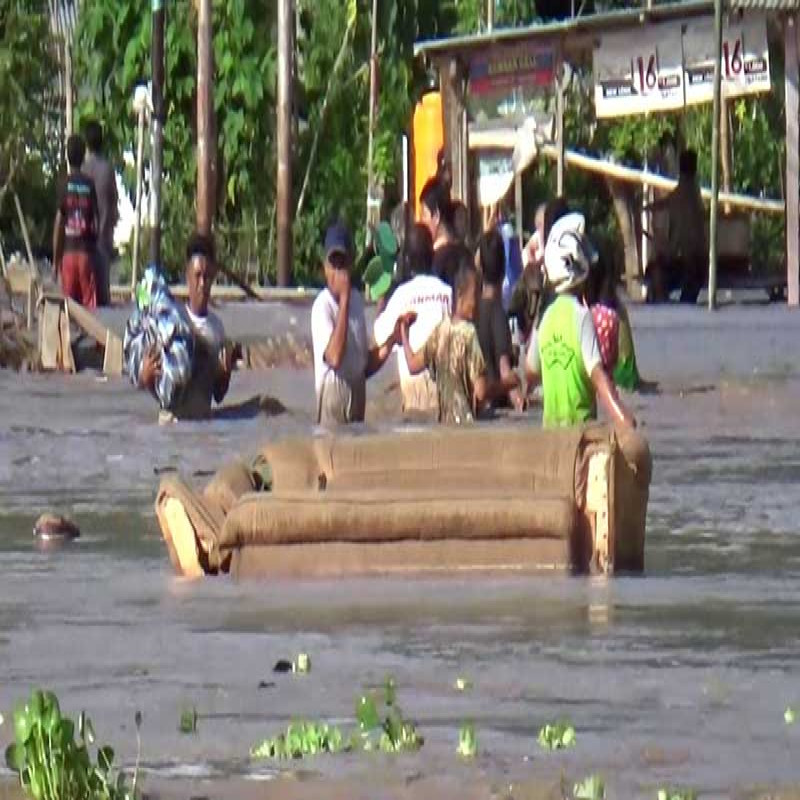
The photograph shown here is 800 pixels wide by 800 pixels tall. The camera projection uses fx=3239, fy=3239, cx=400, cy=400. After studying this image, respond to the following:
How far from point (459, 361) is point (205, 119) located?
14.8 m

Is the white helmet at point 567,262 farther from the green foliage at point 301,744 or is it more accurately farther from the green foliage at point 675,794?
the green foliage at point 675,794

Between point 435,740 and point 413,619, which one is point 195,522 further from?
point 435,740

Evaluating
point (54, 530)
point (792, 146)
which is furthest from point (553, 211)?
point (54, 530)

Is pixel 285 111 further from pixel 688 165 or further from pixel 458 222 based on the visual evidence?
pixel 458 222

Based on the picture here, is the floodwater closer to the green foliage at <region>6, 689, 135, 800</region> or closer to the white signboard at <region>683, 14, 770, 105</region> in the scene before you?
the green foliage at <region>6, 689, 135, 800</region>

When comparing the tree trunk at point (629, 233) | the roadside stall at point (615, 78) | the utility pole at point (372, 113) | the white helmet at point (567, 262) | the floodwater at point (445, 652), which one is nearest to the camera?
the floodwater at point (445, 652)

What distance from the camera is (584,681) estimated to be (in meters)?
9.20

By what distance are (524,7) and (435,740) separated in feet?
104

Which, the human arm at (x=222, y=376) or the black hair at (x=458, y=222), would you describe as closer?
the human arm at (x=222, y=376)

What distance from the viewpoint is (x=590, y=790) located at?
7238 millimetres

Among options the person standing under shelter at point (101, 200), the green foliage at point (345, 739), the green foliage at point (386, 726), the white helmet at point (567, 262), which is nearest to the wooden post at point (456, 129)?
the person standing under shelter at point (101, 200)

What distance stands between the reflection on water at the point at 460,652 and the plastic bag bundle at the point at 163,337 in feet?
15.7

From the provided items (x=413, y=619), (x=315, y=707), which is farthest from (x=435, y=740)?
(x=413, y=619)

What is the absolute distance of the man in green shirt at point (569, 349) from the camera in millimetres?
13641
